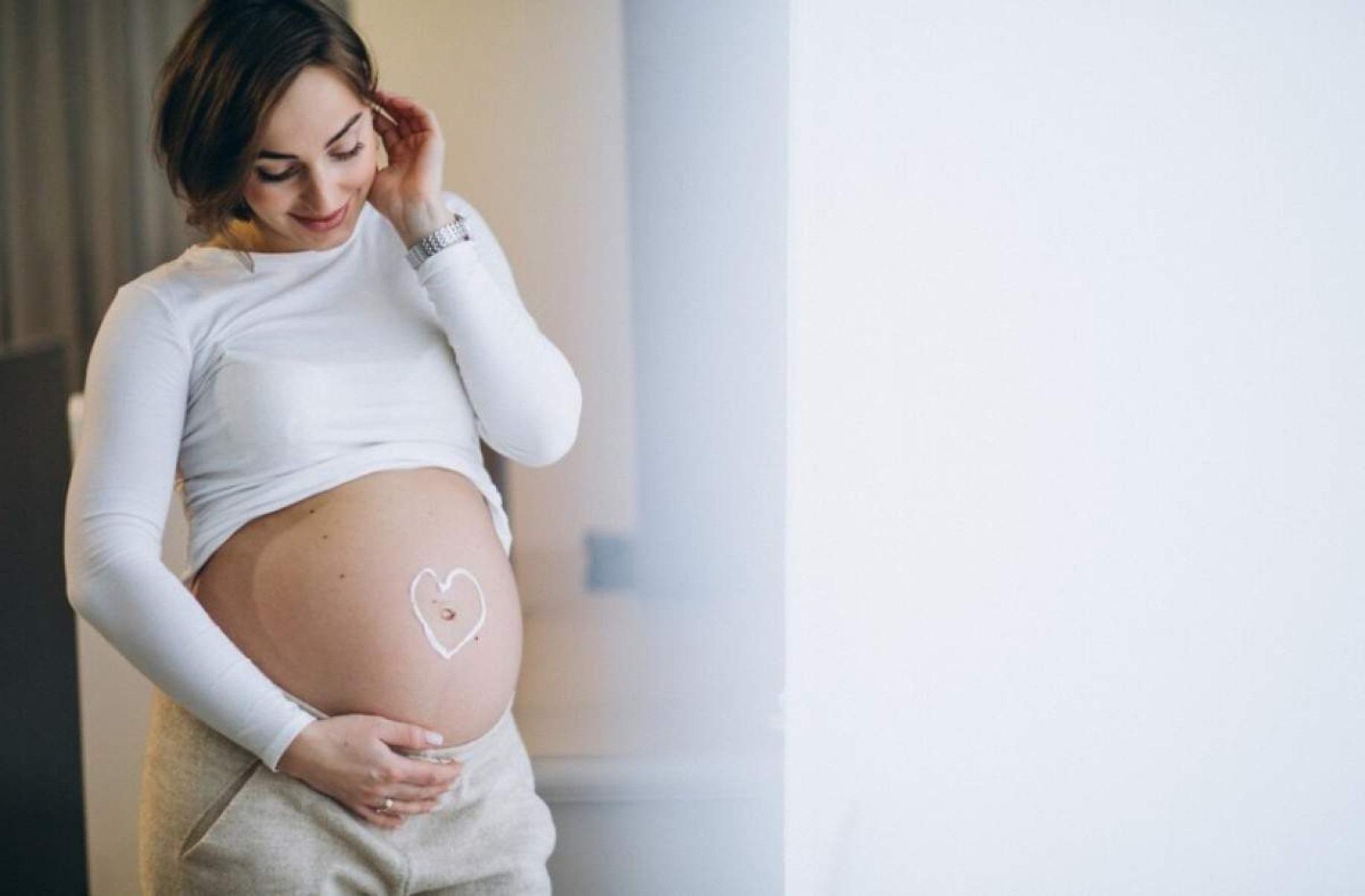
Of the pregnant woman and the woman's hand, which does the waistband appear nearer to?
the pregnant woman

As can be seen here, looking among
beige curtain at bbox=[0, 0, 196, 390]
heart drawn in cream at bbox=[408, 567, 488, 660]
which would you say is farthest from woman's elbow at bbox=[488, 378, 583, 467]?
beige curtain at bbox=[0, 0, 196, 390]

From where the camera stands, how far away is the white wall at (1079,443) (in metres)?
0.93

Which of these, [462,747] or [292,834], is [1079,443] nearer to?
[462,747]

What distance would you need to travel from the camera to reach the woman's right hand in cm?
95

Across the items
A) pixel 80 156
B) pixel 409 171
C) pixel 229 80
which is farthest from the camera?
pixel 80 156

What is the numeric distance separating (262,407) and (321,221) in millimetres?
142

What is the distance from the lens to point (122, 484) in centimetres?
92

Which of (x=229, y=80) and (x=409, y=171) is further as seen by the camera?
(x=409, y=171)

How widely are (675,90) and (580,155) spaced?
139mm

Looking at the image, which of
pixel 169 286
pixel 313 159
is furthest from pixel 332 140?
pixel 169 286

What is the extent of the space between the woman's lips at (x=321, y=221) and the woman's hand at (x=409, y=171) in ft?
0.14

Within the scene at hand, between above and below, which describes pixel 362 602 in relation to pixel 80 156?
below

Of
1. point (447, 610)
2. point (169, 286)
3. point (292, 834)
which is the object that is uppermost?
point (169, 286)

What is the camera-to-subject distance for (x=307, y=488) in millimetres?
983
